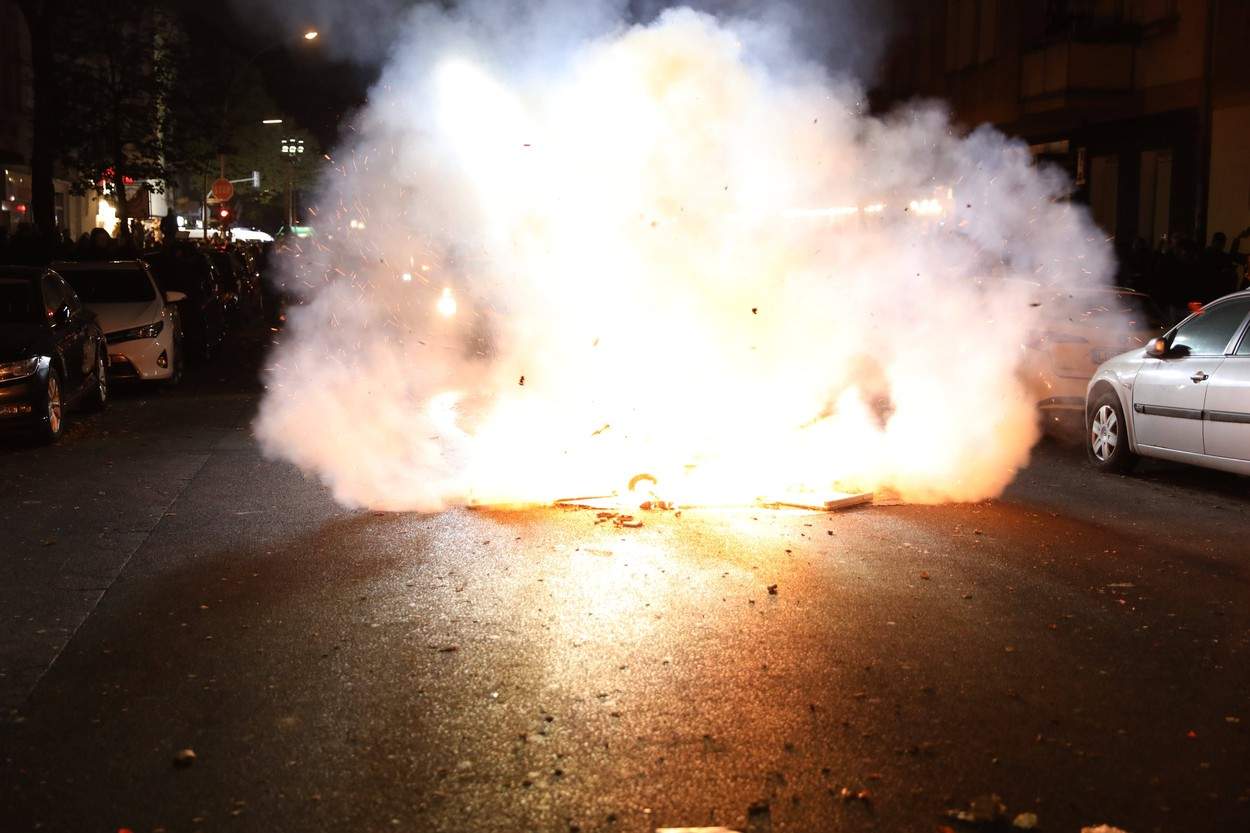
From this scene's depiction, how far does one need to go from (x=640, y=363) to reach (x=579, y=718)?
6.23m

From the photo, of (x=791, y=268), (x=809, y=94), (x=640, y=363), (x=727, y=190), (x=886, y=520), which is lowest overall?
(x=886, y=520)

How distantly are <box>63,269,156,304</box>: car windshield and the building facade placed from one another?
13.0m

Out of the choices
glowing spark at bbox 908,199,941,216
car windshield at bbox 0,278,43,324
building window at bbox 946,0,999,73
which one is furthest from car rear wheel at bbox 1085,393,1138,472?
building window at bbox 946,0,999,73

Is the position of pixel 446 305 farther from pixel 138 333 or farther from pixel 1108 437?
pixel 1108 437

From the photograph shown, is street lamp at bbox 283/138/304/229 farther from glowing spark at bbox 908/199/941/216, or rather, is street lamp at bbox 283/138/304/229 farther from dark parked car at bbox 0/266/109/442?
glowing spark at bbox 908/199/941/216

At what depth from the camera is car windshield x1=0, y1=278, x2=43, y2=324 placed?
1245 centimetres

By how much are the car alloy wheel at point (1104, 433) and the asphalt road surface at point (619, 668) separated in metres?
1.81

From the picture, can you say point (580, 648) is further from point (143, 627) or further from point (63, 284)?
point (63, 284)

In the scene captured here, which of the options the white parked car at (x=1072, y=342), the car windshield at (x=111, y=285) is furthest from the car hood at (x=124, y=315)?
the white parked car at (x=1072, y=342)

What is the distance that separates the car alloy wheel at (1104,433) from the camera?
1055cm

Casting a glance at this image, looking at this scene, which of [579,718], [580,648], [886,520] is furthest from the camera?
[886,520]

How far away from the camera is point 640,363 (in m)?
10.7

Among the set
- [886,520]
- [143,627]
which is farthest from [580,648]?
[886,520]

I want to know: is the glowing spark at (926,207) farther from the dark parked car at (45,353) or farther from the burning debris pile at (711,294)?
the dark parked car at (45,353)
